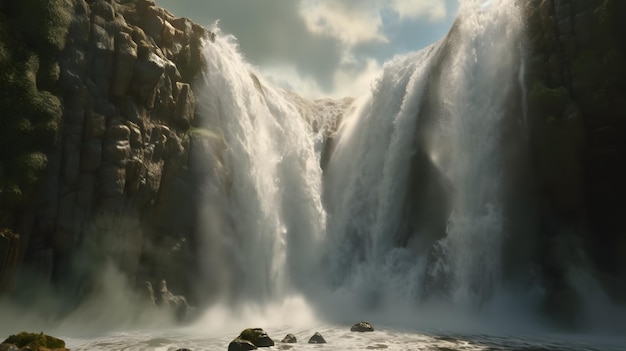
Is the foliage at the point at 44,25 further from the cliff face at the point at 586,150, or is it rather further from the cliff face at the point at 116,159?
the cliff face at the point at 586,150

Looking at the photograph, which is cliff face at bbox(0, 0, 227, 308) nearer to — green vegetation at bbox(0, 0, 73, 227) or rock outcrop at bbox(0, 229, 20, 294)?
green vegetation at bbox(0, 0, 73, 227)

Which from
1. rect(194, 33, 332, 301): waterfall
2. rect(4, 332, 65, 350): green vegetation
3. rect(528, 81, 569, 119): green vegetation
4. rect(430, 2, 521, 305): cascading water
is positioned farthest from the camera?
rect(194, 33, 332, 301): waterfall

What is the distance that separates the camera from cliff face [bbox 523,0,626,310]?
86.9 ft

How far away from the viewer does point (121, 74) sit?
2520cm

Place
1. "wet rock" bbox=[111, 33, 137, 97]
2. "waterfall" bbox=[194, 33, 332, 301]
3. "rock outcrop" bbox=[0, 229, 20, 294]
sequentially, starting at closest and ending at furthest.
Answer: "rock outcrop" bbox=[0, 229, 20, 294] → "wet rock" bbox=[111, 33, 137, 97] → "waterfall" bbox=[194, 33, 332, 301]

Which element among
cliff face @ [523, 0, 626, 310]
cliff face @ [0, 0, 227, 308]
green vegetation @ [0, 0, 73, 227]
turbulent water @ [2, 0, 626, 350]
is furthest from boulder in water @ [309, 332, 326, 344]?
cliff face @ [523, 0, 626, 310]

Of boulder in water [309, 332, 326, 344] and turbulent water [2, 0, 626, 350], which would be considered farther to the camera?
turbulent water [2, 0, 626, 350]

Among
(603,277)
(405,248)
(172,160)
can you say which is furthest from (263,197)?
(603,277)

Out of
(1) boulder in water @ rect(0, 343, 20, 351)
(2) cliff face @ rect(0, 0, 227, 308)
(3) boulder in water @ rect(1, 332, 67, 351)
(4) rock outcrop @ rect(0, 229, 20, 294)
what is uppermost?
(2) cliff face @ rect(0, 0, 227, 308)

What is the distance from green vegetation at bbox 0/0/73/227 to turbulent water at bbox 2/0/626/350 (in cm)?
691

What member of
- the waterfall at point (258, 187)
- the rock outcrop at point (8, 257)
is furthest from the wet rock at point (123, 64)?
the rock outcrop at point (8, 257)

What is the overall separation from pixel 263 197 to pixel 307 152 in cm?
638

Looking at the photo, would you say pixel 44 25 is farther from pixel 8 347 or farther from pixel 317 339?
pixel 317 339

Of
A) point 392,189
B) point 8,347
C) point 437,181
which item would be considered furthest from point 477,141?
point 8,347
